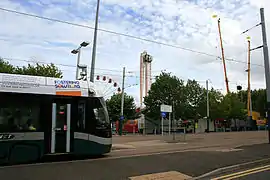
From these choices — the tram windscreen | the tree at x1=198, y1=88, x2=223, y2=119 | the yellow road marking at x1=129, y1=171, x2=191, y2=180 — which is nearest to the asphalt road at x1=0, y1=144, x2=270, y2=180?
the yellow road marking at x1=129, y1=171, x2=191, y2=180

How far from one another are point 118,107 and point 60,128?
4715 cm

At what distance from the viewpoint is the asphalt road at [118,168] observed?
27.7ft

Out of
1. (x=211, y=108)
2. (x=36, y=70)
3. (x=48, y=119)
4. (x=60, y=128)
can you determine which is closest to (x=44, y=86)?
(x=48, y=119)

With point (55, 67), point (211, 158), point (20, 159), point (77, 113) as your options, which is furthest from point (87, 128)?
point (55, 67)

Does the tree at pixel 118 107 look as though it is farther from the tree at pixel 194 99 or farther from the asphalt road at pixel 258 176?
the asphalt road at pixel 258 176

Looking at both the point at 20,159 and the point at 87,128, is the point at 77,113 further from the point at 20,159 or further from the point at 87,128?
the point at 20,159

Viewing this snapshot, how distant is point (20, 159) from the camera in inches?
410

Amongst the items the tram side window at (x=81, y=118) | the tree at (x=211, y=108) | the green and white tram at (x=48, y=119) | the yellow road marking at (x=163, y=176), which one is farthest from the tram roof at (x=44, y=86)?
the tree at (x=211, y=108)

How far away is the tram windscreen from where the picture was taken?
1198cm

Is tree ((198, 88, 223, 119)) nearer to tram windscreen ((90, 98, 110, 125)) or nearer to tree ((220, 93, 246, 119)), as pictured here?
tree ((220, 93, 246, 119))

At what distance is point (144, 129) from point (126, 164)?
4733cm

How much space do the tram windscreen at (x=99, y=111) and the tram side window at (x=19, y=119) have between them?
7.14 feet

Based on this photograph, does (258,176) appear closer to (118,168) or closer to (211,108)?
(118,168)

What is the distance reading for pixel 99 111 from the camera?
12133 mm
